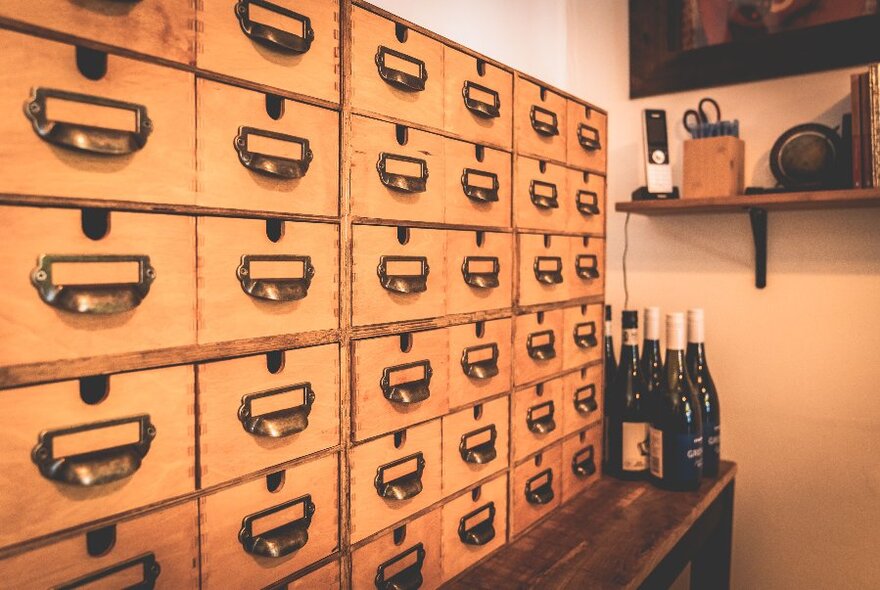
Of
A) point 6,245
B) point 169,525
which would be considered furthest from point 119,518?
point 6,245

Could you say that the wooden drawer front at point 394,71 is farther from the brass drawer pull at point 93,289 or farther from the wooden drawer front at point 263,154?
the brass drawer pull at point 93,289

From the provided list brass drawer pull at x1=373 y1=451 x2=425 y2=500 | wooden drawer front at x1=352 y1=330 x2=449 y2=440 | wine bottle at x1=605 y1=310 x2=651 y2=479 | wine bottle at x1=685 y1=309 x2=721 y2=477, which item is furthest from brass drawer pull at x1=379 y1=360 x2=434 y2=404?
wine bottle at x1=685 y1=309 x2=721 y2=477

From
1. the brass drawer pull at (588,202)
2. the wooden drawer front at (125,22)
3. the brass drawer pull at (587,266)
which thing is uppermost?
the wooden drawer front at (125,22)

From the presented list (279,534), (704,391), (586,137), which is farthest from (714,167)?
(279,534)

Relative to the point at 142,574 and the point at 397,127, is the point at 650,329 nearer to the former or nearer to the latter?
the point at 397,127

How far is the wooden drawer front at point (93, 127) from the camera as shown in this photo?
1.92ft

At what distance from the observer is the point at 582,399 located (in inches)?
60.5

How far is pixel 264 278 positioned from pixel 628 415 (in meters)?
1.23

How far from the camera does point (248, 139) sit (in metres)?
0.77

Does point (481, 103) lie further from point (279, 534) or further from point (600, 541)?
point (600, 541)

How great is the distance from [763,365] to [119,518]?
1.80 m

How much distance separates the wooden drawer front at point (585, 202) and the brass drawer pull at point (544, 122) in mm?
122

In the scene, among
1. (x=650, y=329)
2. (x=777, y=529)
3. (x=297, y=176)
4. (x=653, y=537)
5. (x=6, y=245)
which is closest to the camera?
(x=6, y=245)

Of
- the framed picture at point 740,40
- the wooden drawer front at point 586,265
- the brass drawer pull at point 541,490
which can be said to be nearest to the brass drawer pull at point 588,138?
the wooden drawer front at point 586,265
